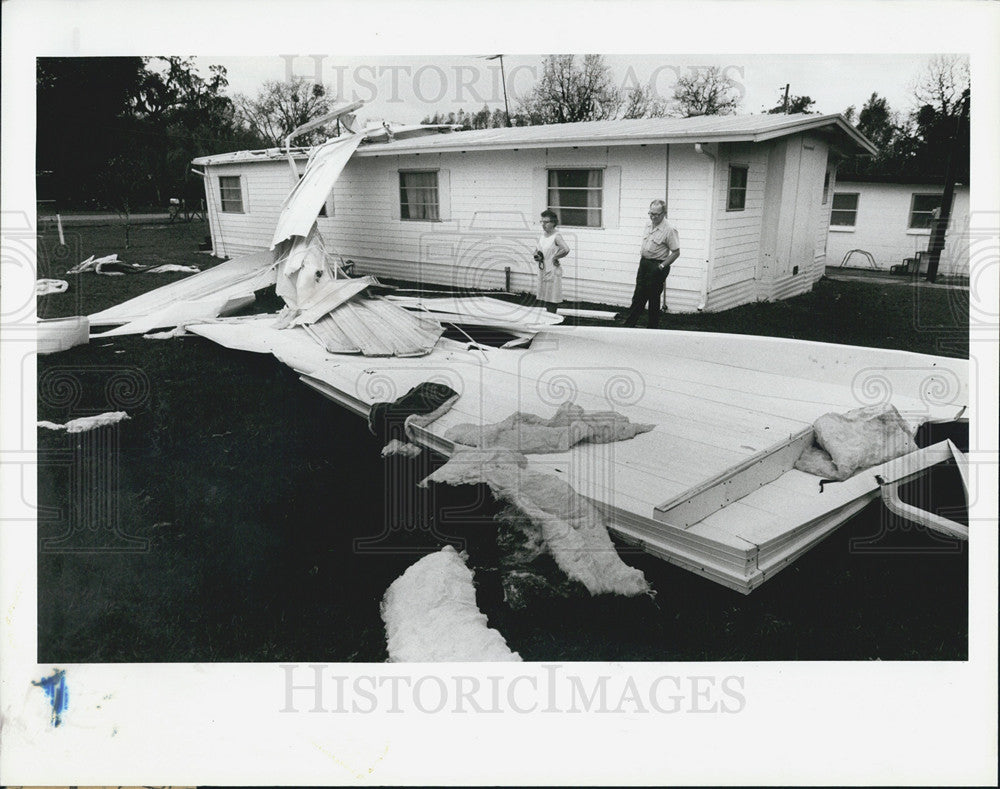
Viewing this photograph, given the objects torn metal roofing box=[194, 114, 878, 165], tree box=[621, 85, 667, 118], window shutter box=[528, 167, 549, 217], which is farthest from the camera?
window shutter box=[528, 167, 549, 217]

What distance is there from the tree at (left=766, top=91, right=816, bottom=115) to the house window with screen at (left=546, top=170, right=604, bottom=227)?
683 millimetres

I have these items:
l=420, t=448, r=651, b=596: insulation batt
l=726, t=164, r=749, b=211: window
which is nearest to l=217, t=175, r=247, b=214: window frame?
l=420, t=448, r=651, b=596: insulation batt

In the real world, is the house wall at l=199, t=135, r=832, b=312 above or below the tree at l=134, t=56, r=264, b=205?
below

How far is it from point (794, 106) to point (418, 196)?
1.43m

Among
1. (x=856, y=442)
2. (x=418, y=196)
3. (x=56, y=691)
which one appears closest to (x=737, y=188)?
(x=856, y=442)

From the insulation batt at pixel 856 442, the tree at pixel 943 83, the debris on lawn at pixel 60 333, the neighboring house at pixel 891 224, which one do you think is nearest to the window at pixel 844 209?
the neighboring house at pixel 891 224

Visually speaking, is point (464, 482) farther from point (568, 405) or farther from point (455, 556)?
point (568, 405)

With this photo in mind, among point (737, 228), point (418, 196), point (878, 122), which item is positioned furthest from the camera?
point (418, 196)

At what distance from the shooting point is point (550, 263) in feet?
7.20

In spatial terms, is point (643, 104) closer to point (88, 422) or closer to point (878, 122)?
point (878, 122)

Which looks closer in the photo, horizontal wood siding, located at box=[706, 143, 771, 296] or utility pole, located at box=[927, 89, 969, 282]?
utility pole, located at box=[927, 89, 969, 282]

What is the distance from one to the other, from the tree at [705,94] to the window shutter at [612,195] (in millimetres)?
458

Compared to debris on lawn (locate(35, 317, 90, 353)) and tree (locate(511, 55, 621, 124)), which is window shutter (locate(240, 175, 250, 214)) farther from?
tree (locate(511, 55, 621, 124))

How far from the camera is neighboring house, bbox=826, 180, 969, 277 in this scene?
173cm
